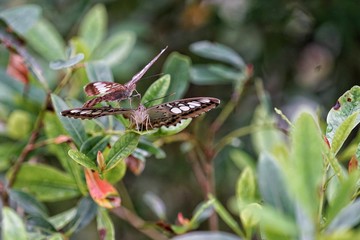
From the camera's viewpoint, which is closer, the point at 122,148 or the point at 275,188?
the point at 275,188

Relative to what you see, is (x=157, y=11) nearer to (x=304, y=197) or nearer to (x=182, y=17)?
(x=182, y=17)

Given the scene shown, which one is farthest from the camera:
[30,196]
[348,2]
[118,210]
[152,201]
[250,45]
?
[250,45]

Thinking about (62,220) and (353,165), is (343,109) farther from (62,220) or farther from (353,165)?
(62,220)

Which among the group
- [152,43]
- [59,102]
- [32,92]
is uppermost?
[59,102]

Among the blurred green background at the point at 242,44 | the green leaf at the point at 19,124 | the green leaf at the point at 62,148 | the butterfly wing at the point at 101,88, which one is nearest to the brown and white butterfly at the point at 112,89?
the butterfly wing at the point at 101,88

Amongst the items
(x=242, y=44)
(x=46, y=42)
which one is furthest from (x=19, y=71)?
(x=242, y=44)

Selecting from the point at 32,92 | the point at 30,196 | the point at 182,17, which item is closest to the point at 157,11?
the point at 182,17

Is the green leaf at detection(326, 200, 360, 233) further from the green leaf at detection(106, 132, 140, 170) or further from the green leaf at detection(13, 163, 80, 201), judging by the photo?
the green leaf at detection(13, 163, 80, 201)
